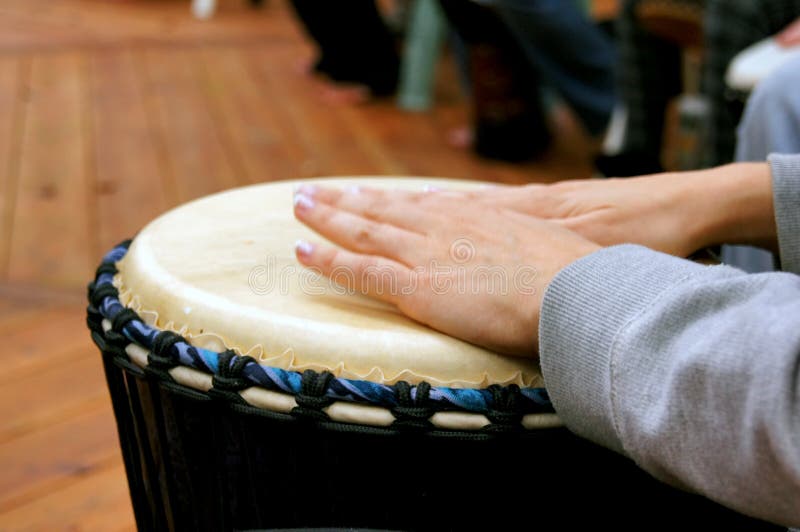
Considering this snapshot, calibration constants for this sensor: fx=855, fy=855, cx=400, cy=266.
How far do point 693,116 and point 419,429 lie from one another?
7.23 feet

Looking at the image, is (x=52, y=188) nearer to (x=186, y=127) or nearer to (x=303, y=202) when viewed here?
(x=186, y=127)

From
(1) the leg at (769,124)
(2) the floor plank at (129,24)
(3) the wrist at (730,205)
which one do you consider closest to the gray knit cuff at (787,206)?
(3) the wrist at (730,205)

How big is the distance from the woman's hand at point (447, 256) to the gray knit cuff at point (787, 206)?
183 millimetres

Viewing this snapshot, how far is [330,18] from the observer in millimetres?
3186

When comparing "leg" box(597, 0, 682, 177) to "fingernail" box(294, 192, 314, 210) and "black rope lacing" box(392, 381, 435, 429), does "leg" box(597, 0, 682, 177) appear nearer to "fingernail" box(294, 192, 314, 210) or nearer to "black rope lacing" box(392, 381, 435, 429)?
"fingernail" box(294, 192, 314, 210)

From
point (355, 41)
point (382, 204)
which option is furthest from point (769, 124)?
point (355, 41)

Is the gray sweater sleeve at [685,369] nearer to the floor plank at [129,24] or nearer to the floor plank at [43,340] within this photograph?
the floor plank at [43,340]

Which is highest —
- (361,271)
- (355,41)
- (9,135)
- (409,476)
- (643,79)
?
(361,271)

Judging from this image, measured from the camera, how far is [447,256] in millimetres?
612

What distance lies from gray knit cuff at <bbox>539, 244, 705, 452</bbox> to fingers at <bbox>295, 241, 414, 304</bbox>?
0.38ft

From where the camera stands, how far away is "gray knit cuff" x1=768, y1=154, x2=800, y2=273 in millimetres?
666

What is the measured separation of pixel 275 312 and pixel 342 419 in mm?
92

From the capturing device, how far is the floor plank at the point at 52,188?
1.83m

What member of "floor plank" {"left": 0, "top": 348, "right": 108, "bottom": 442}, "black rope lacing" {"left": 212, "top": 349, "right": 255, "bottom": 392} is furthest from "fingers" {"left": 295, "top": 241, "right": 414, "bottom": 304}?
"floor plank" {"left": 0, "top": 348, "right": 108, "bottom": 442}
